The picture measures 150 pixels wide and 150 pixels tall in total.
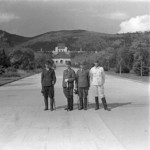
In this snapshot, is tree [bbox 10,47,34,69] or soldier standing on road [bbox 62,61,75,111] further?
tree [bbox 10,47,34,69]

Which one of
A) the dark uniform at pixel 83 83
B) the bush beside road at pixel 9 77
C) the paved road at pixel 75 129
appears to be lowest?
the bush beside road at pixel 9 77

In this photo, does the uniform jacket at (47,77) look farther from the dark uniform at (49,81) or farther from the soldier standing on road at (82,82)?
the soldier standing on road at (82,82)

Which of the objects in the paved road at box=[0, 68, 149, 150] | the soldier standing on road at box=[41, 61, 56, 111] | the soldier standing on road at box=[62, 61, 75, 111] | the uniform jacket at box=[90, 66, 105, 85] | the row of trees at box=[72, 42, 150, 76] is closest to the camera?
the paved road at box=[0, 68, 149, 150]

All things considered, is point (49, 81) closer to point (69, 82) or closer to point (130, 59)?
point (69, 82)

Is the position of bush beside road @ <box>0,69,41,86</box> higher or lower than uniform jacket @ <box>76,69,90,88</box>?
lower

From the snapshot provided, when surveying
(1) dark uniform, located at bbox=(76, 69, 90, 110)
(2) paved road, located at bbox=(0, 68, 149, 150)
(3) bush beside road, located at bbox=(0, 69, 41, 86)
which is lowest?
(3) bush beside road, located at bbox=(0, 69, 41, 86)

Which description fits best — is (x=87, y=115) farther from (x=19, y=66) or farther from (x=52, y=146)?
(x=19, y=66)

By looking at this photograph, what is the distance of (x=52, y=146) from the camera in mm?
5609

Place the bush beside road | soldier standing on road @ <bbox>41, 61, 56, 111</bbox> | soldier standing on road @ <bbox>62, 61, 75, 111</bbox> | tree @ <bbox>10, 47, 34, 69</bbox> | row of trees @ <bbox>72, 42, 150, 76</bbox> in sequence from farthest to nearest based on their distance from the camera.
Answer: tree @ <bbox>10, 47, 34, 69</bbox>
row of trees @ <bbox>72, 42, 150, 76</bbox>
the bush beside road
soldier standing on road @ <bbox>41, 61, 56, 111</bbox>
soldier standing on road @ <bbox>62, 61, 75, 111</bbox>

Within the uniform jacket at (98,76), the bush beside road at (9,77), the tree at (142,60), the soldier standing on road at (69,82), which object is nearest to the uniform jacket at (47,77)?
the soldier standing on road at (69,82)

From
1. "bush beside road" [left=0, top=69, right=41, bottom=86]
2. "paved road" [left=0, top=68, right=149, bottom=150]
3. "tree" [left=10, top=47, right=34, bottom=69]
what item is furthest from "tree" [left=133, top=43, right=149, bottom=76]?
"paved road" [left=0, top=68, right=149, bottom=150]

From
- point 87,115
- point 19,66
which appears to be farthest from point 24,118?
point 19,66

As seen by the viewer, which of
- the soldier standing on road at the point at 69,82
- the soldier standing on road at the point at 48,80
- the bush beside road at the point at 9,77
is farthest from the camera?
the bush beside road at the point at 9,77

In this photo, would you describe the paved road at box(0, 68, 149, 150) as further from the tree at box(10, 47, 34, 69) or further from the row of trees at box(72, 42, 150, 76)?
the tree at box(10, 47, 34, 69)
